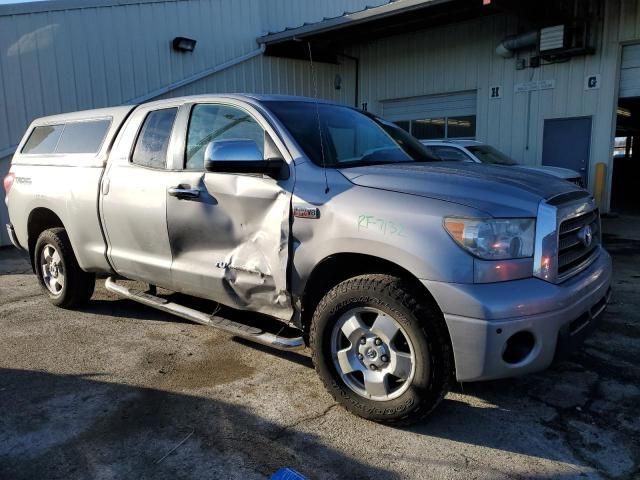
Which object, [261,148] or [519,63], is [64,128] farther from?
[519,63]

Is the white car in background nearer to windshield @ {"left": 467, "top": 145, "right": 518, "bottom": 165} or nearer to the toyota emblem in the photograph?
windshield @ {"left": 467, "top": 145, "right": 518, "bottom": 165}

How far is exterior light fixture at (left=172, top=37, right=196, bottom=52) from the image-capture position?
1214 cm

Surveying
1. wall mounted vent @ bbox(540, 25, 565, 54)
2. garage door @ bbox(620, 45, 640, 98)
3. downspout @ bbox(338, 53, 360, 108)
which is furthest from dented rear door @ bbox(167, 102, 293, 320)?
downspout @ bbox(338, 53, 360, 108)

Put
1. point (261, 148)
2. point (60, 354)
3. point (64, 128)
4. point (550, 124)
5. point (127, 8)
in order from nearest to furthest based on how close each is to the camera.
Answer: point (261, 148) → point (60, 354) → point (64, 128) → point (127, 8) → point (550, 124)

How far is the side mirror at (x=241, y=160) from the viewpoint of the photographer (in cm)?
321

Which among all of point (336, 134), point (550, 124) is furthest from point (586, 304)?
point (550, 124)

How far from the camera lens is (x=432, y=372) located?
2748 millimetres

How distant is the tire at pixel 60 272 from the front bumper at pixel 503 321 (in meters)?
3.78

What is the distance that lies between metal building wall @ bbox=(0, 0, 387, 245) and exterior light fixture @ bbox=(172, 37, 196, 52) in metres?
0.14

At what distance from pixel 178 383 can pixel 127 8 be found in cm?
1023

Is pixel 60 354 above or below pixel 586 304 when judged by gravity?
below

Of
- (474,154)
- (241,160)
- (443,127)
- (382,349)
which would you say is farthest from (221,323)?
(443,127)

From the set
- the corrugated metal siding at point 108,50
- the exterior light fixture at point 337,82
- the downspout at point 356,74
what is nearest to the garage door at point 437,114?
the downspout at point 356,74

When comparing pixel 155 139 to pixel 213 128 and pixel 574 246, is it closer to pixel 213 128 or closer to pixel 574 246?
pixel 213 128
